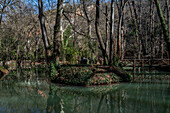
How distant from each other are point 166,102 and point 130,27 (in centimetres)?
4129

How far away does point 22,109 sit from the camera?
7.47 metres

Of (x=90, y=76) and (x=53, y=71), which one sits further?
(x=53, y=71)

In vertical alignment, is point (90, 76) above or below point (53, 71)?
below

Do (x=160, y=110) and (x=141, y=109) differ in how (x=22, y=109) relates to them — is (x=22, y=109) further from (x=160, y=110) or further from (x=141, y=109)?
(x=160, y=110)

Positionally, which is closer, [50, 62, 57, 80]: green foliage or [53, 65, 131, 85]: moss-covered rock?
[53, 65, 131, 85]: moss-covered rock

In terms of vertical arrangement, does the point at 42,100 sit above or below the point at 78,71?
below

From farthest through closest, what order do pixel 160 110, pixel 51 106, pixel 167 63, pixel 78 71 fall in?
pixel 167 63 < pixel 78 71 < pixel 51 106 < pixel 160 110

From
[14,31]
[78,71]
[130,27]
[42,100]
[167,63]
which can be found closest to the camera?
[42,100]

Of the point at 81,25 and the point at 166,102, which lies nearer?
the point at 166,102

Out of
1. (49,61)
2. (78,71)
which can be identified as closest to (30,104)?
(78,71)

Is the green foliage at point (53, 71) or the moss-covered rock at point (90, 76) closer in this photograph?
the moss-covered rock at point (90, 76)

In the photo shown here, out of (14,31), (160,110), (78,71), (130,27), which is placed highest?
(130,27)

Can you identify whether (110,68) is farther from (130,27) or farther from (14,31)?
(130,27)

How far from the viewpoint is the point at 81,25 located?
37781 millimetres
